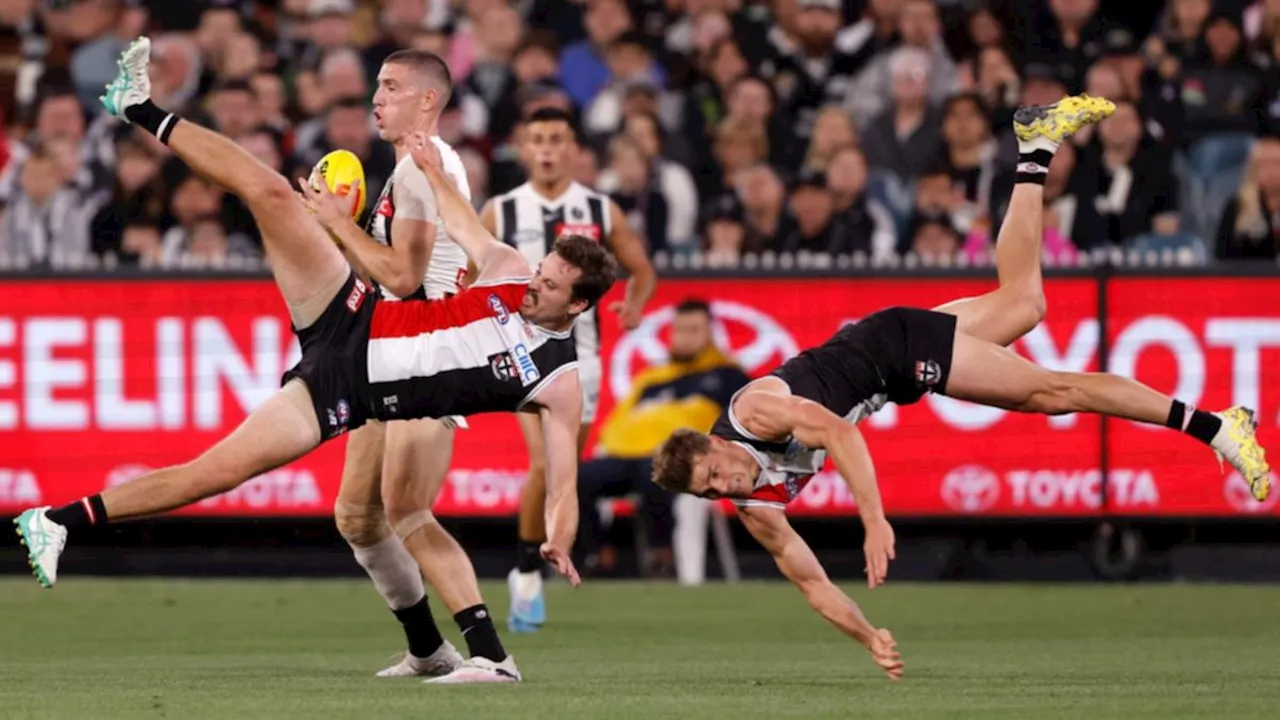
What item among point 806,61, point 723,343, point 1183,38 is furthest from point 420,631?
point 1183,38

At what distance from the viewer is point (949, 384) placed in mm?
11672

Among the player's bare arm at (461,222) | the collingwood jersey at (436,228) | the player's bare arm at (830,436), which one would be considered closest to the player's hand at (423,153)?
the player's bare arm at (461,222)

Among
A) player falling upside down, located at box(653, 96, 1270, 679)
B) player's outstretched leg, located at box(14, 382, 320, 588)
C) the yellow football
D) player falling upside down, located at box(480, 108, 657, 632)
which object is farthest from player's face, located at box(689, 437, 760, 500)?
player falling upside down, located at box(480, 108, 657, 632)

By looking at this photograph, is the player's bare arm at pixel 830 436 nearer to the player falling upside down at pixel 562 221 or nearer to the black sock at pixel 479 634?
the black sock at pixel 479 634

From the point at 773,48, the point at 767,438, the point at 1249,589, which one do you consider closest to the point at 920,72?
the point at 773,48

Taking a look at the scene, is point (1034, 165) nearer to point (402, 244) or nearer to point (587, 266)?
point (587, 266)

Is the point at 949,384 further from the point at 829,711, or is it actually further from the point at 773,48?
the point at 773,48

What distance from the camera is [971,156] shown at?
62.4 feet

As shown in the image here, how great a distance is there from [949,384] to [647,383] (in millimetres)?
5546

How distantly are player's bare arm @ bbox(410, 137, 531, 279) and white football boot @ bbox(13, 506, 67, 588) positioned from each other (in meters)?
2.01

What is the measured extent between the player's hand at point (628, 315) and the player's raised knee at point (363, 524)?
3.57 meters

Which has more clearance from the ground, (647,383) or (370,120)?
(370,120)

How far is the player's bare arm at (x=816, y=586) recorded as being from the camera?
10188 millimetres

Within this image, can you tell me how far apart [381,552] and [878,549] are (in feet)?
8.29
